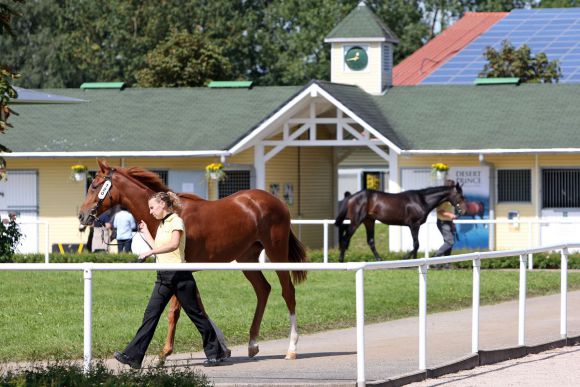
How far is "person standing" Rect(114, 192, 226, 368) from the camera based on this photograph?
12805 millimetres

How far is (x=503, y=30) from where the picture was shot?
62.2m

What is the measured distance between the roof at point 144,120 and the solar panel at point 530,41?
15886mm

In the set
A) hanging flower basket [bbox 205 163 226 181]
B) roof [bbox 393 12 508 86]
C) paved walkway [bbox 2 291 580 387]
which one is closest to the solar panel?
roof [bbox 393 12 508 86]

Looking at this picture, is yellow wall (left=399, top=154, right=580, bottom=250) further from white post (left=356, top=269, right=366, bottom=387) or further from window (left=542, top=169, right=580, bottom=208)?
white post (left=356, top=269, right=366, bottom=387)

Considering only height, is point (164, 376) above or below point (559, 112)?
below

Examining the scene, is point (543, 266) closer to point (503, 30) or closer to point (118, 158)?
point (118, 158)

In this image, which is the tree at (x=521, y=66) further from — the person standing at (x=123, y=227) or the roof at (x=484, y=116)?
the person standing at (x=123, y=227)

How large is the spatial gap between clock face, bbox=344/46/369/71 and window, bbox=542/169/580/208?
7082mm

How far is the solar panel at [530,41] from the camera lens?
2228 inches

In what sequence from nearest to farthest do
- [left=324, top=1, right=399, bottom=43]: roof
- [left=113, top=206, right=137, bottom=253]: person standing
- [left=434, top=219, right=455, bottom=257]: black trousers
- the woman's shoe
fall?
the woman's shoe, [left=434, top=219, right=455, bottom=257]: black trousers, [left=113, top=206, right=137, bottom=253]: person standing, [left=324, top=1, right=399, bottom=43]: roof

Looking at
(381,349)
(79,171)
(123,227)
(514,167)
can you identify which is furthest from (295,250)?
(79,171)

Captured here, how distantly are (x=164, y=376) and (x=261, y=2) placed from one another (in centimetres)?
6477

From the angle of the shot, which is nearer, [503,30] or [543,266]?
[543,266]

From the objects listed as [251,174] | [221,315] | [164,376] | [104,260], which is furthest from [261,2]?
[164,376]
